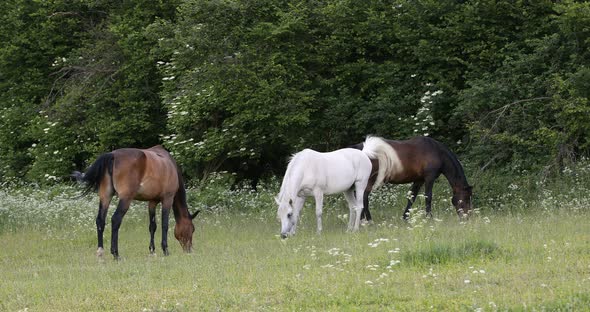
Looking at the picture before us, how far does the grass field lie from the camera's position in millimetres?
7473

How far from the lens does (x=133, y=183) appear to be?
12211 millimetres

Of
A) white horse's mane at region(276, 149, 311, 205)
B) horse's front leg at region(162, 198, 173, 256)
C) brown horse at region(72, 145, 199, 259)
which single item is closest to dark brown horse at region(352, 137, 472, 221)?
white horse's mane at region(276, 149, 311, 205)

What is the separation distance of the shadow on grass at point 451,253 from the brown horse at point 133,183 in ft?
16.2

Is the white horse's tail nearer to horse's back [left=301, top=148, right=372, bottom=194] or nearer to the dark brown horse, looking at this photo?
the dark brown horse

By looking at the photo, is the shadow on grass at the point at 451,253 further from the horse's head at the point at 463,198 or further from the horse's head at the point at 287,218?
the horse's head at the point at 463,198

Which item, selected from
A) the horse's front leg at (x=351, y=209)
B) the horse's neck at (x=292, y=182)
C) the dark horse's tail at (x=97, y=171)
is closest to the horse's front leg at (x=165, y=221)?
the dark horse's tail at (x=97, y=171)

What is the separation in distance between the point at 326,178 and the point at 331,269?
5.28m

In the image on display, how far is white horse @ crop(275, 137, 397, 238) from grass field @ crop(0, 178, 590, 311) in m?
0.46

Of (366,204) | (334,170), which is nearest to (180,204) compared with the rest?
(334,170)

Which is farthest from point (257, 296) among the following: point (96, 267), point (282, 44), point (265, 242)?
point (282, 44)

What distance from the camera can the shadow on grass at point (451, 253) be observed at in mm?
9078

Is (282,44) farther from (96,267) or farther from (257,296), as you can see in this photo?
(257,296)

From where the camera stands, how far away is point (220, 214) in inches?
723

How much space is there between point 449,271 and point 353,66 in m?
12.9
